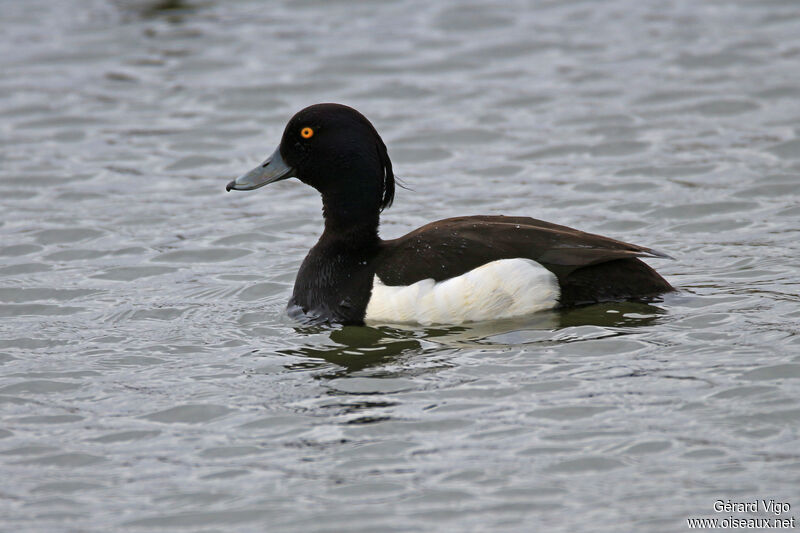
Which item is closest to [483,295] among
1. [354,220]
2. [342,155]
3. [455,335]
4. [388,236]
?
[455,335]

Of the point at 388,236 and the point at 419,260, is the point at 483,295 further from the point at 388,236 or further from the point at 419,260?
the point at 388,236

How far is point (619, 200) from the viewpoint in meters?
10.1

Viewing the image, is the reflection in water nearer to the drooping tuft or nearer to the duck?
the duck

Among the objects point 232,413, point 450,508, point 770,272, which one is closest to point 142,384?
point 232,413

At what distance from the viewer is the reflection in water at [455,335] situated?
7.00 metres

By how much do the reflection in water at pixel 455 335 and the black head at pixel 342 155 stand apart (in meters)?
0.90

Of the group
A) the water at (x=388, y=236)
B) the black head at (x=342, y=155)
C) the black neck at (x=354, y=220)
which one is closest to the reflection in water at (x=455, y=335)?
the water at (x=388, y=236)

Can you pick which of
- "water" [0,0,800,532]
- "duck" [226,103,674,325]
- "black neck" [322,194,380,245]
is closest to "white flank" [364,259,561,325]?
"duck" [226,103,674,325]

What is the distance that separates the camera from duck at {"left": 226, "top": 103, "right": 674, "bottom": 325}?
288 inches

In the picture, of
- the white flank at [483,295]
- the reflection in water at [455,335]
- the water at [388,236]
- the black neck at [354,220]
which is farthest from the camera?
the black neck at [354,220]

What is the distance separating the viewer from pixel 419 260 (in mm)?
7406

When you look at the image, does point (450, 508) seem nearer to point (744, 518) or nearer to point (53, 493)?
point (744, 518)

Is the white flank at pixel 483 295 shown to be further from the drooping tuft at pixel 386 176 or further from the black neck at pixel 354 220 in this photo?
the drooping tuft at pixel 386 176

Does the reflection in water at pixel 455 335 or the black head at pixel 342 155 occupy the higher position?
the black head at pixel 342 155
